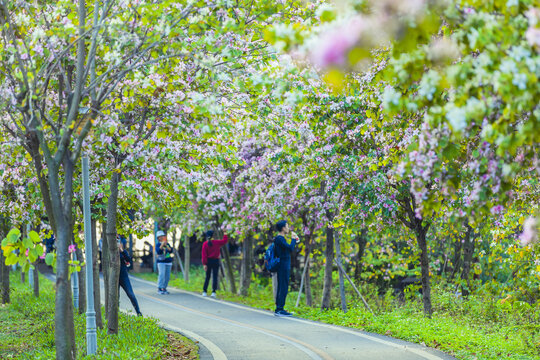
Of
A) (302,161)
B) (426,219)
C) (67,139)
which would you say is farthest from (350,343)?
(67,139)

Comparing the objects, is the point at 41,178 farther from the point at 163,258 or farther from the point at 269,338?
the point at 163,258

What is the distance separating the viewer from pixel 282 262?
15.3 metres

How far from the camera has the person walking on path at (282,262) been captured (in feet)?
A: 49.2

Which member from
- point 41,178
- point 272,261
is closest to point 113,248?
point 41,178

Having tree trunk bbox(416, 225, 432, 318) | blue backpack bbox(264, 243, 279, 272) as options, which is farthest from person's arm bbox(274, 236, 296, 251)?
tree trunk bbox(416, 225, 432, 318)

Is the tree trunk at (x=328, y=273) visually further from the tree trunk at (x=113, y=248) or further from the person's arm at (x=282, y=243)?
the tree trunk at (x=113, y=248)

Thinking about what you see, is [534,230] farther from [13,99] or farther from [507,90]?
[13,99]

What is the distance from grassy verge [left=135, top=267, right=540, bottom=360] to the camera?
965 centimetres

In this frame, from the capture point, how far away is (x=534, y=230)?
6.01 m

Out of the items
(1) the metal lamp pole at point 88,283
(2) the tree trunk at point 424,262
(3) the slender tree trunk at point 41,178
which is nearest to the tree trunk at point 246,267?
(2) the tree trunk at point 424,262

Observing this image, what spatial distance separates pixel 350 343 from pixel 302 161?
4468 millimetres

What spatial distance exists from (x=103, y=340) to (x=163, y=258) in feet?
33.8

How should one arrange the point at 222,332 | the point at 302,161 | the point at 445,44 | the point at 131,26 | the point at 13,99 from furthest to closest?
the point at 302,161 < the point at 222,332 < the point at 131,26 < the point at 13,99 < the point at 445,44

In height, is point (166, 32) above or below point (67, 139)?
above
